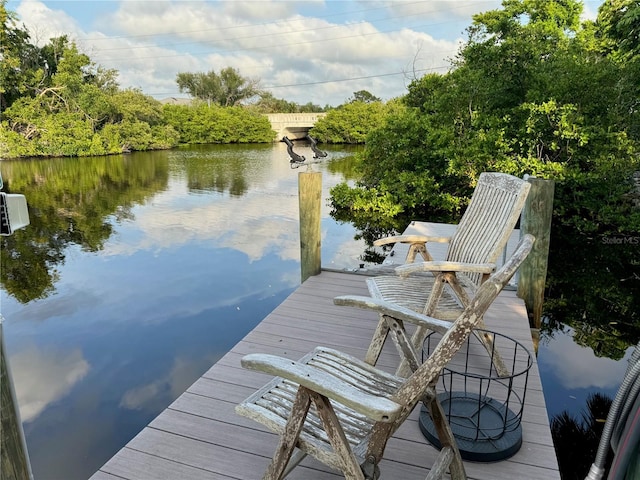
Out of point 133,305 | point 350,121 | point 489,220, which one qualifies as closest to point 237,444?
point 489,220

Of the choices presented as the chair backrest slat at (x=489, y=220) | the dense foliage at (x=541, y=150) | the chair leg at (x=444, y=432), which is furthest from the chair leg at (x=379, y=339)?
the dense foliage at (x=541, y=150)

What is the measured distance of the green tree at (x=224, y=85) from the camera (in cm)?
4294

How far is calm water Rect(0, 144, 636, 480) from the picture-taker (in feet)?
10.9

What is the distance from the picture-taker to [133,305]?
5.14m

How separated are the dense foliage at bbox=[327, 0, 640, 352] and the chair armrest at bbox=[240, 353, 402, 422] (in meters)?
4.91

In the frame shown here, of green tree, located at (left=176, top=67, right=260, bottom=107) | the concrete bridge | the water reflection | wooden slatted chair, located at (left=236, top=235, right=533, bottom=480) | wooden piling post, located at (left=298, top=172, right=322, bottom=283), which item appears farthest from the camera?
green tree, located at (left=176, top=67, right=260, bottom=107)

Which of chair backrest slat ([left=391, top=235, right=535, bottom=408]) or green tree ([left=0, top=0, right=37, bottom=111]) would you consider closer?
chair backrest slat ([left=391, top=235, right=535, bottom=408])

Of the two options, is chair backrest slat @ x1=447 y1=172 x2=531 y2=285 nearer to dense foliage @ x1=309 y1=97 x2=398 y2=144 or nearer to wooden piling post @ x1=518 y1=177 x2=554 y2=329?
wooden piling post @ x1=518 y1=177 x2=554 y2=329

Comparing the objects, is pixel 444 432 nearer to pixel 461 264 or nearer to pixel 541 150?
pixel 461 264

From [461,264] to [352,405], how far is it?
129cm

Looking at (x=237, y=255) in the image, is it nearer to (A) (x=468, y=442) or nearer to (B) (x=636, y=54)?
(A) (x=468, y=442)

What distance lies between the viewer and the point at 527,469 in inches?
67.9

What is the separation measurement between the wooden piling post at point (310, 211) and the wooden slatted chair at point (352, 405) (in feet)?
7.25

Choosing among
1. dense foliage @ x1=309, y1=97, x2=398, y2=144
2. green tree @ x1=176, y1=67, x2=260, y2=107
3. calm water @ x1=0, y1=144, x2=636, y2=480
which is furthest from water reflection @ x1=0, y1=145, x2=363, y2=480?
green tree @ x1=176, y1=67, x2=260, y2=107
